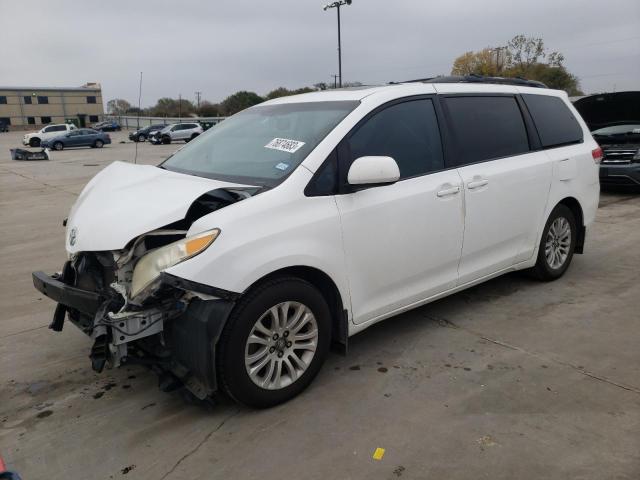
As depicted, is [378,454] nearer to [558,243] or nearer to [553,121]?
[558,243]

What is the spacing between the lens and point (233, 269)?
265 centimetres

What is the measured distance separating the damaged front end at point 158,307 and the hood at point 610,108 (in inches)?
391

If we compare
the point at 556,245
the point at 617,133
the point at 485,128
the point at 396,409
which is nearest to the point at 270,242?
the point at 396,409

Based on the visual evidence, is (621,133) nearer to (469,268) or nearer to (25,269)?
(469,268)

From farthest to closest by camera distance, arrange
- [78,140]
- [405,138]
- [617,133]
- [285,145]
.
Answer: [78,140] < [617,133] < [405,138] < [285,145]

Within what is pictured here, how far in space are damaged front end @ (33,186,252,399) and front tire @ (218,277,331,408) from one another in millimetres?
106

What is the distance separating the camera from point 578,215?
5.05 meters

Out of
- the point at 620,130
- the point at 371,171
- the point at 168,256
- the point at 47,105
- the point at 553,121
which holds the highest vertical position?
the point at 47,105

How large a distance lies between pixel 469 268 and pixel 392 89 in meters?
1.48

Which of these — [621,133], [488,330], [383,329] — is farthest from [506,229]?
[621,133]

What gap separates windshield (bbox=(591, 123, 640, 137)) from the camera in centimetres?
1012

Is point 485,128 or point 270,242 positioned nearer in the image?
point 270,242

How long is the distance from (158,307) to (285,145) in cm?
131

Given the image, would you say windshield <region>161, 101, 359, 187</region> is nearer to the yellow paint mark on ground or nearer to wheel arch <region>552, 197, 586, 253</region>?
the yellow paint mark on ground
